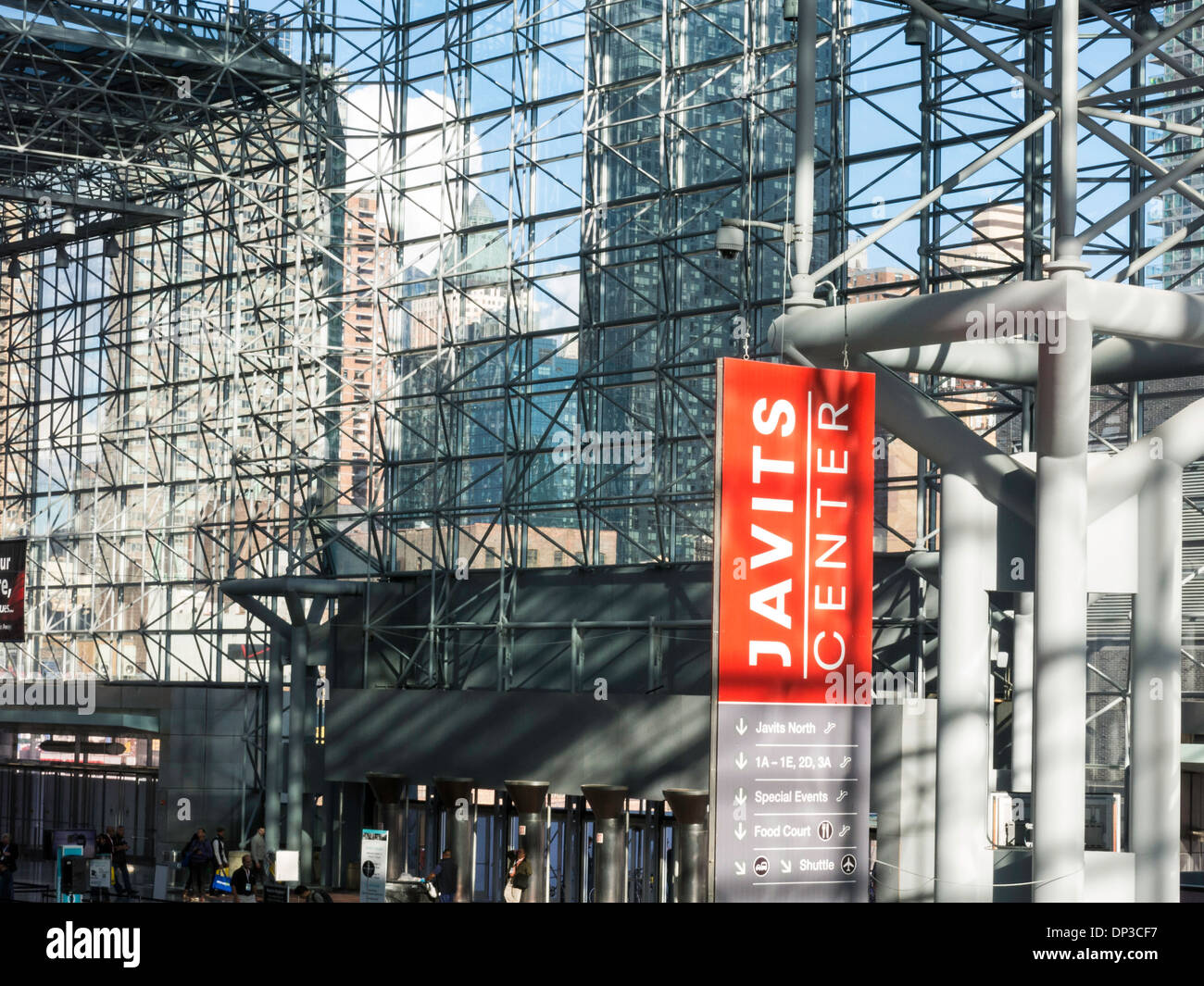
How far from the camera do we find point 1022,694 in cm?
2034

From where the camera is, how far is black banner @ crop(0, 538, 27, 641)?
1341 inches

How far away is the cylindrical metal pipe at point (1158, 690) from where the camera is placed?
13555 millimetres

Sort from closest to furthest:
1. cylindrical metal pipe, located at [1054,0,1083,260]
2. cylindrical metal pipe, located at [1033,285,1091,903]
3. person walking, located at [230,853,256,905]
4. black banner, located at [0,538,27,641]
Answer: cylindrical metal pipe, located at [1054,0,1083,260], cylindrical metal pipe, located at [1033,285,1091,903], person walking, located at [230,853,256,905], black banner, located at [0,538,27,641]

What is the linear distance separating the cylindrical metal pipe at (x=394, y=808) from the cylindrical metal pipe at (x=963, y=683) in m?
15.2

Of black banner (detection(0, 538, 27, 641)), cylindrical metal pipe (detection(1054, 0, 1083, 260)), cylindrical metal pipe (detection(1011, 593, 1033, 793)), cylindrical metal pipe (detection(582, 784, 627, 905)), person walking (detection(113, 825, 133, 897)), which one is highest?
cylindrical metal pipe (detection(1054, 0, 1083, 260))

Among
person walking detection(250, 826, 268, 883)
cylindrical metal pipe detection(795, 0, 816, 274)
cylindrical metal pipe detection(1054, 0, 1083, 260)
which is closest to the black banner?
person walking detection(250, 826, 268, 883)

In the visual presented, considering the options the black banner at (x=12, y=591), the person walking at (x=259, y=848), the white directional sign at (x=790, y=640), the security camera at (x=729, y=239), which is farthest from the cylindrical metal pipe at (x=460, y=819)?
the white directional sign at (x=790, y=640)

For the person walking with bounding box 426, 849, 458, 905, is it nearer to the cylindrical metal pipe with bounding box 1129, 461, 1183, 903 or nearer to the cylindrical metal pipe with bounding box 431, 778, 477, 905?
the cylindrical metal pipe with bounding box 431, 778, 477, 905

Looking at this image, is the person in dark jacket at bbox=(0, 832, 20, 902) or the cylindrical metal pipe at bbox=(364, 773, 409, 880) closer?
the person in dark jacket at bbox=(0, 832, 20, 902)

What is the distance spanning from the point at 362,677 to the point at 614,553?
17.1 ft

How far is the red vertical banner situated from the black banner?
26009 mm

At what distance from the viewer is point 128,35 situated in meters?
30.4

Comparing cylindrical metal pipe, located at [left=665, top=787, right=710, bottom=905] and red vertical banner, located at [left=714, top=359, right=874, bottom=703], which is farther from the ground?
red vertical banner, located at [left=714, top=359, right=874, bottom=703]
